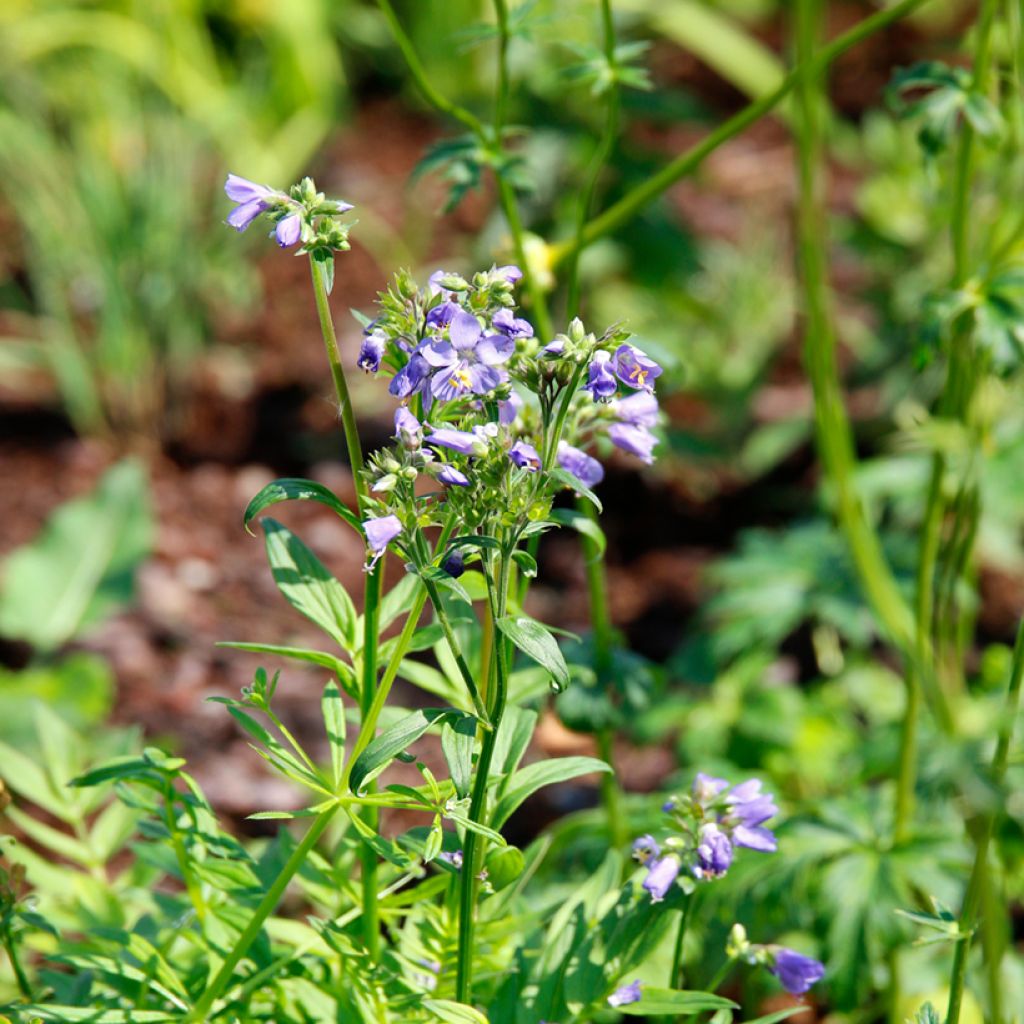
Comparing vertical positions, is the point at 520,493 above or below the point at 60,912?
above

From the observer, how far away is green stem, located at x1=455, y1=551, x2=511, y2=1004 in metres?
1.04

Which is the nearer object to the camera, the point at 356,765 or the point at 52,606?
the point at 356,765

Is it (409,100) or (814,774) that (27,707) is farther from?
(409,100)

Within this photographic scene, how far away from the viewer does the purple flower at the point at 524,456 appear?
1.00 metres

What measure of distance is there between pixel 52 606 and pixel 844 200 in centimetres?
268

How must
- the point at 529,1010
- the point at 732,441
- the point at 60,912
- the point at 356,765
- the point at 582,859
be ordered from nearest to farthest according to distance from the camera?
the point at 356,765
the point at 529,1010
the point at 60,912
the point at 582,859
the point at 732,441

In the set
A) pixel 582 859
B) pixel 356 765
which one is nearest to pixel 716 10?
pixel 582 859

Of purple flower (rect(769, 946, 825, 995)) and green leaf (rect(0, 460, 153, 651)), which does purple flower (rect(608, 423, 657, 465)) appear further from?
green leaf (rect(0, 460, 153, 651))

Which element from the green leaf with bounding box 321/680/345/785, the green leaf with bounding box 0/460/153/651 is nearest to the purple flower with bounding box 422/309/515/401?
the green leaf with bounding box 321/680/345/785

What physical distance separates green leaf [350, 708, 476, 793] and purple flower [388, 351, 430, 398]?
261mm

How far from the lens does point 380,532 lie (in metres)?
0.97

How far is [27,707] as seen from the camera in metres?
2.30

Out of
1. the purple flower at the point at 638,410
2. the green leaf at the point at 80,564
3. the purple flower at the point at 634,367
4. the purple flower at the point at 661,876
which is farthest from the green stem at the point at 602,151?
the green leaf at the point at 80,564

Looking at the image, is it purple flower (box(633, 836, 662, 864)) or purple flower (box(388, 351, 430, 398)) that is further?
purple flower (box(633, 836, 662, 864))
